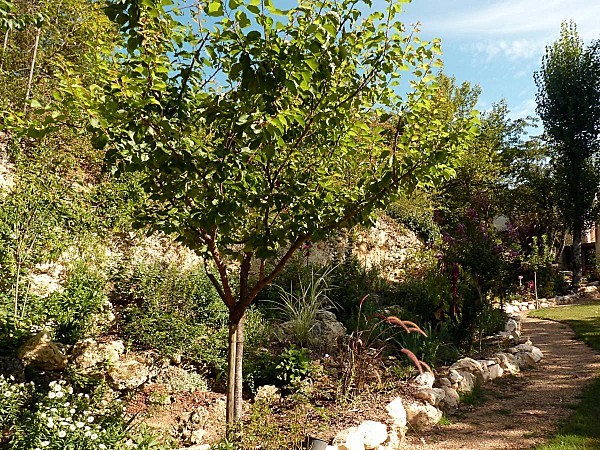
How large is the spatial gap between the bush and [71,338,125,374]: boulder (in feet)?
1.48

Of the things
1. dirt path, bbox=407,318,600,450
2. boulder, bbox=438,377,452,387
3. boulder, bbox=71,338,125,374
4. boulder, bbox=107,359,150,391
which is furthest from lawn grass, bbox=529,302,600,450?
boulder, bbox=71,338,125,374

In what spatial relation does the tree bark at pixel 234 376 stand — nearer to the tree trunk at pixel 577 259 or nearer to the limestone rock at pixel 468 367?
the limestone rock at pixel 468 367

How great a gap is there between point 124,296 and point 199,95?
12.9ft

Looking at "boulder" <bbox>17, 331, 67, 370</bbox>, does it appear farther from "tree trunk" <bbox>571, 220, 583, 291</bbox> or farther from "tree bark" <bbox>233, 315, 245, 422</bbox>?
"tree trunk" <bbox>571, 220, 583, 291</bbox>

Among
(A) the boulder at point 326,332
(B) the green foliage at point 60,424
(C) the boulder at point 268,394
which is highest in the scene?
(A) the boulder at point 326,332

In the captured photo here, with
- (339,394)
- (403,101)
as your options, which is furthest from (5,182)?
(403,101)

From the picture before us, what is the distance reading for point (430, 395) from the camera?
4.84 metres

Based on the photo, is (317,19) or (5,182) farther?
(5,182)

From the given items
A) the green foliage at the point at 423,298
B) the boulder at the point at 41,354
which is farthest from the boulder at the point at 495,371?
the boulder at the point at 41,354

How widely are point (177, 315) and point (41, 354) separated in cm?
143

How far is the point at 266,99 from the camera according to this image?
2.24m

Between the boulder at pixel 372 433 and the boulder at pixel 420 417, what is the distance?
2.09ft

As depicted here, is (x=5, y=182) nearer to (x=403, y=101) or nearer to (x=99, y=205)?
(x=99, y=205)

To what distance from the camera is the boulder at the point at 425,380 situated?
16.8 feet
